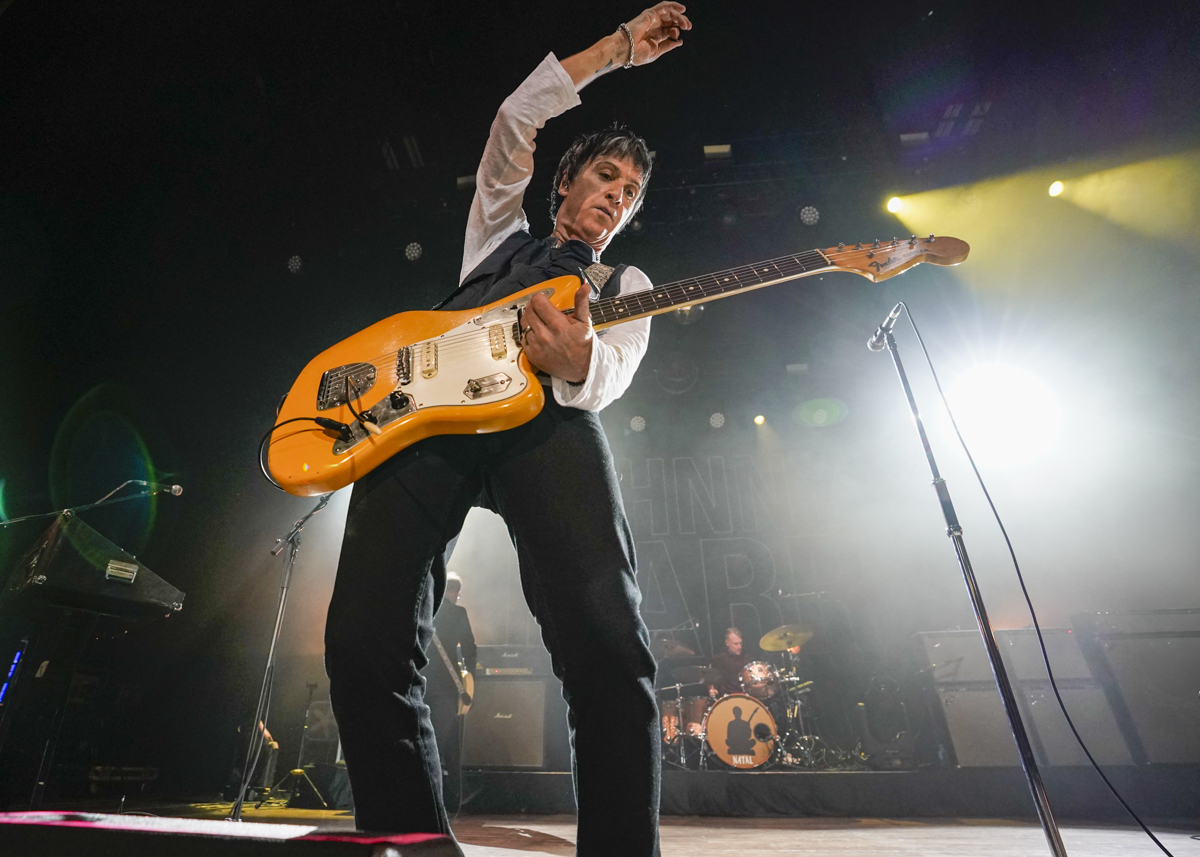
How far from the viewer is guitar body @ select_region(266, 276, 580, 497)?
1229 mm

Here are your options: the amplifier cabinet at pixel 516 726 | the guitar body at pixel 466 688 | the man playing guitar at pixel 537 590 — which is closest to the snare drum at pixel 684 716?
the amplifier cabinet at pixel 516 726

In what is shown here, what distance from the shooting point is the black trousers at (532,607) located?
40.3 inches

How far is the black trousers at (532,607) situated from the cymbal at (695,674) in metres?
5.02

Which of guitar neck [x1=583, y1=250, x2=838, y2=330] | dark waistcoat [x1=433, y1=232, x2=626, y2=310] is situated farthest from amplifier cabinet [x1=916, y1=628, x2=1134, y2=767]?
dark waistcoat [x1=433, y1=232, x2=626, y2=310]

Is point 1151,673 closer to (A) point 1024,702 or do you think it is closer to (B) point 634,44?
(A) point 1024,702

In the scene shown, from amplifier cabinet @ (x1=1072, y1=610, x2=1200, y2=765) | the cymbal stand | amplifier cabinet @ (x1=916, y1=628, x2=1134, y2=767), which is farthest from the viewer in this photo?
the cymbal stand

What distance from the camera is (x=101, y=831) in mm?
584

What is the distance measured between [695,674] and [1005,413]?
14.5 ft

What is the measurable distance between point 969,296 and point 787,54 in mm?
3129

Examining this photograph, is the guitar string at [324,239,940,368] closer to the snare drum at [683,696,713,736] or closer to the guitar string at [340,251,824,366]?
the guitar string at [340,251,824,366]

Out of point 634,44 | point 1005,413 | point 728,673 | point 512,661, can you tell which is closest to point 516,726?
point 512,661

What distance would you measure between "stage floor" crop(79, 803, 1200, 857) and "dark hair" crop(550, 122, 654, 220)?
2768 mm

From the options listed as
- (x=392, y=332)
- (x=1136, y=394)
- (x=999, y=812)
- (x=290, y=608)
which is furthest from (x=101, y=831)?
(x=1136, y=394)

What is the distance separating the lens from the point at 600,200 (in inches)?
73.2
